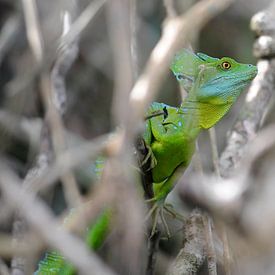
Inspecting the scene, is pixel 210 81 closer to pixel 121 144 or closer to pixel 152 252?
pixel 152 252

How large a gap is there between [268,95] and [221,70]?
0.72 meters

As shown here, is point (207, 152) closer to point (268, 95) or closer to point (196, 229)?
point (268, 95)

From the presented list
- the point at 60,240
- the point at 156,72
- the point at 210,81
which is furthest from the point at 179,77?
the point at 60,240

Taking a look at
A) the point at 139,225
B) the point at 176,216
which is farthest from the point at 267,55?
the point at 139,225

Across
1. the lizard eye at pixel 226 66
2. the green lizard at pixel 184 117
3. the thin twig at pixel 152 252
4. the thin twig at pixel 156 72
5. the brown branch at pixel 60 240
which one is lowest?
the thin twig at pixel 152 252

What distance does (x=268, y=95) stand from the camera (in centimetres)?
295

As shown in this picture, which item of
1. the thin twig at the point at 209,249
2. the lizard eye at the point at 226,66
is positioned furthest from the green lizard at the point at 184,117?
the thin twig at the point at 209,249

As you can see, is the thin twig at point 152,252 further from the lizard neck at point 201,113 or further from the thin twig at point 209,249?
the lizard neck at point 201,113

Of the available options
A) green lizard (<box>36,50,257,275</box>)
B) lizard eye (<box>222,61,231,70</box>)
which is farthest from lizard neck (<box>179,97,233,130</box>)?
lizard eye (<box>222,61,231,70</box>)

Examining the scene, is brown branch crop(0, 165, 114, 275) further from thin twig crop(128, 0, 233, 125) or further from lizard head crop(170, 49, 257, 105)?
lizard head crop(170, 49, 257, 105)

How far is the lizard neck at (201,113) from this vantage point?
229cm

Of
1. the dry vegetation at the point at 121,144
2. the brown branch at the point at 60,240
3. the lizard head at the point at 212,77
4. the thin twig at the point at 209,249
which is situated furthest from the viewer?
the lizard head at the point at 212,77

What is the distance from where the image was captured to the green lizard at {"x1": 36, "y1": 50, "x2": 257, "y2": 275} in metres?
2.26

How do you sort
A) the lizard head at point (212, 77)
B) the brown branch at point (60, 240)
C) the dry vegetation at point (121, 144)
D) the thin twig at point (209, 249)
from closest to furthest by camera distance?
the brown branch at point (60, 240), the dry vegetation at point (121, 144), the thin twig at point (209, 249), the lizard head at point (212, 77)
